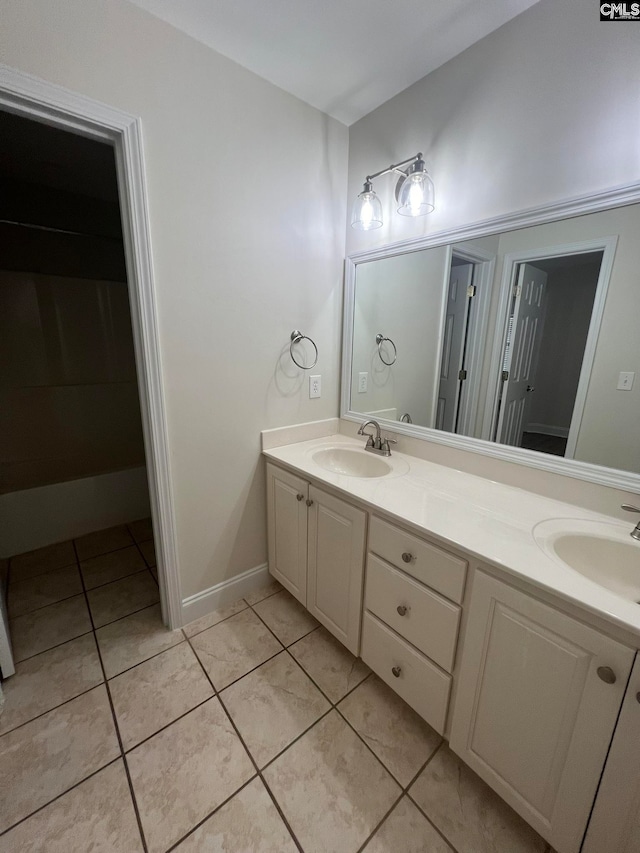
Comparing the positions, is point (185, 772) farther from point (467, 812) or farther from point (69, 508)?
point (69, 508)

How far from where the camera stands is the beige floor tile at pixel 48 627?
5.06 feet

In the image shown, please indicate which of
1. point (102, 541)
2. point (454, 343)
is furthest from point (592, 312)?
point (102, 541)

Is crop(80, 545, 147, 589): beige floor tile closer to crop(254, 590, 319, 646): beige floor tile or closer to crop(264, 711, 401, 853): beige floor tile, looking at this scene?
crop(254, 590, 319, 646): beige floor tile

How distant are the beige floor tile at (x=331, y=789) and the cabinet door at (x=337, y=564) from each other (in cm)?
32

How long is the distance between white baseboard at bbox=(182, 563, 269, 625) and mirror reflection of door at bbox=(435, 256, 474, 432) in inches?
50.7

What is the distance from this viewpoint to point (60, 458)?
7.85 feet

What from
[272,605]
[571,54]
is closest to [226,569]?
[272,605]

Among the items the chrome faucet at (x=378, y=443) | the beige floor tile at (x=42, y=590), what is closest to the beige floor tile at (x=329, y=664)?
the chrome faucet at (x=378, y=443)

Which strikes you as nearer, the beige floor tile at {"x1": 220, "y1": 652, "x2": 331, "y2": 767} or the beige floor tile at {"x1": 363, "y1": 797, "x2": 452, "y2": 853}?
the beige floor tile at {"x1": 363, "y1": 797, "x2": 452, "y2": 853}

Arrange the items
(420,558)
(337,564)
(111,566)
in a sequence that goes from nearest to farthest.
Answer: (420,558) → (337,564) → (111,566)

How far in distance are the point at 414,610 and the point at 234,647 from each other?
93cm

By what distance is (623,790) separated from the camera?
746 mm

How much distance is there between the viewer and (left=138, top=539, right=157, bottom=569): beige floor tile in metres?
2.16

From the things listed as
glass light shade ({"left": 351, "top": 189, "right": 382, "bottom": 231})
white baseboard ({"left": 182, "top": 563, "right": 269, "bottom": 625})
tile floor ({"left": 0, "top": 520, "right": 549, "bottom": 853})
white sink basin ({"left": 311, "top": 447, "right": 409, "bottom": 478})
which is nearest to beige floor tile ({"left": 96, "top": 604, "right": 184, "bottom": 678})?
tile floor ({"left": 0, "top": 520, "right": 549, "bottom": 853})
